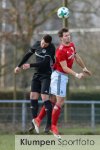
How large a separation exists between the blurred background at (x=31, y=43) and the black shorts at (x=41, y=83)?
5.38 metres

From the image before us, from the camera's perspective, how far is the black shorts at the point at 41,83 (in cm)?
1313

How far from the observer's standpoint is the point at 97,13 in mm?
27469

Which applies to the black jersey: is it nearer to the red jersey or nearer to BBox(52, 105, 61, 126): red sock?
the red jersey

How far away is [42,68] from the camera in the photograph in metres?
13.1

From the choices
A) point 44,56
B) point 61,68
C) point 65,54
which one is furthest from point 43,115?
point 65,54

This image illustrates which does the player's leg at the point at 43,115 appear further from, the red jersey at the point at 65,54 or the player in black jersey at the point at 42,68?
the red jersey at the point at 65,54

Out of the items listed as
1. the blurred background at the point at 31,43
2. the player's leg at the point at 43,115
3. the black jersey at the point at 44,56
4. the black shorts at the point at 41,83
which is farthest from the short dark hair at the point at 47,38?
the blurred background at the point at 31,43

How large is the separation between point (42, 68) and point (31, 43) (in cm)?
1229

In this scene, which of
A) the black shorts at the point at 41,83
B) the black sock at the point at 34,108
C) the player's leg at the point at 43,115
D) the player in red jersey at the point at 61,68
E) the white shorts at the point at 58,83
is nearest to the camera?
the player in red jersey at the point at 61,68

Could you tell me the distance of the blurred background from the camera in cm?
2058

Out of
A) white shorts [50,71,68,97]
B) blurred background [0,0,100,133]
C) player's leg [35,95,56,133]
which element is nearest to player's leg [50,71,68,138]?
white shorts [50,71,68,97]

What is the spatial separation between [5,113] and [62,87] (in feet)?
26.1

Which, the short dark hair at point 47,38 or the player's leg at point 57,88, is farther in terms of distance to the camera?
the player's leg at point 57,88

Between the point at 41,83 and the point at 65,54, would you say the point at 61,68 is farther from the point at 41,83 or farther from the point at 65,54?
the point at 41,83
